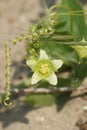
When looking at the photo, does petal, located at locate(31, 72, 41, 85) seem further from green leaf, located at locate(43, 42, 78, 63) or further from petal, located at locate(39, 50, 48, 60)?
green leaf, located at locate(43, 42, 78, 63)

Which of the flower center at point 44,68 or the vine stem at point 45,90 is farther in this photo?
the vine stem at point 45,90

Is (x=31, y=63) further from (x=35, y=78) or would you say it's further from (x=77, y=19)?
(x=77, y=19)

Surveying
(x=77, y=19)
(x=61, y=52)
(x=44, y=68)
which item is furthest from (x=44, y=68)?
(x=77, y=19)

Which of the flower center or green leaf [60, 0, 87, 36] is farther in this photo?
green leaf [60, 0, 87, 36]

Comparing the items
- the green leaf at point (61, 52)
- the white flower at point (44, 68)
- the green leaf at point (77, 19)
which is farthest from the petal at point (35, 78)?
the green leaf at point (77, 19)

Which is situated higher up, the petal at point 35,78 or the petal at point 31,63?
the petal at point 31,63

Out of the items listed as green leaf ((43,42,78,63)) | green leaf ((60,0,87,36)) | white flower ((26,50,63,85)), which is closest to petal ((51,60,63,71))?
white flower ((26,50,63,85))

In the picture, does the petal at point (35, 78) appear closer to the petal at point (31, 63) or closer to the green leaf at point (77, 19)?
the petal at point (31, 63)

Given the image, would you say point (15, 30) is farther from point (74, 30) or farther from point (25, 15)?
point (74, 30)
